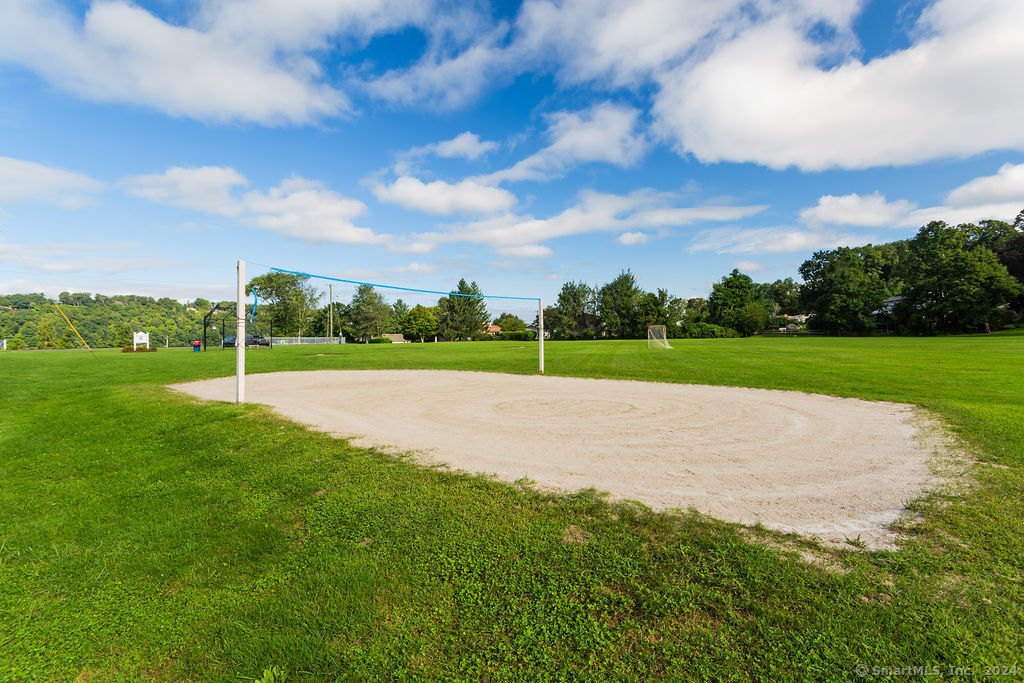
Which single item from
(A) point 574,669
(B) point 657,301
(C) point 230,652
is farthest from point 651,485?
(B) point 657,301

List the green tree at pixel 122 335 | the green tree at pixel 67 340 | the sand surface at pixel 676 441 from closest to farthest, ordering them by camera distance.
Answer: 1. the sand surface at pixel 676 441
2. the green tree at pixel 122 335
3. the green tree at pixel 67 340

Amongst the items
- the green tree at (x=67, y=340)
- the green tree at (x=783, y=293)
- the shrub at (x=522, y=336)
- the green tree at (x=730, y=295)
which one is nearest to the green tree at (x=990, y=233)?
the green tree at (x=730, y=295)

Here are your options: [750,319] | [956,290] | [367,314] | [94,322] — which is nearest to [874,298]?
[956,290]

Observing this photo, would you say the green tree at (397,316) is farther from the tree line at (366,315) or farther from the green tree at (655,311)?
the green tree at (655,311)

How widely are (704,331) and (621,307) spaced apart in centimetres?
1432

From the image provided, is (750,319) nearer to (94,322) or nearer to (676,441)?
(676,441)

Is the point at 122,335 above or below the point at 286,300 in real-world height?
below

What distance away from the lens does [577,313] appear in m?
67.3

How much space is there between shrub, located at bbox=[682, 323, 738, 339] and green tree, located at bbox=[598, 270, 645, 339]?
829 centimetres

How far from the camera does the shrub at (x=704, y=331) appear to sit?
217 ft

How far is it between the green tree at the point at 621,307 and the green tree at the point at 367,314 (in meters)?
39.6

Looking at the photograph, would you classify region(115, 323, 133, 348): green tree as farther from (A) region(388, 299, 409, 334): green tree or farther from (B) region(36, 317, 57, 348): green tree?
(A) region(388, 299, 409, 334): green tree

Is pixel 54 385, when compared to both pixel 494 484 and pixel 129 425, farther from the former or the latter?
pixel 494 484

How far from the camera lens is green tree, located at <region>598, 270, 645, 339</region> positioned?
213 feet
